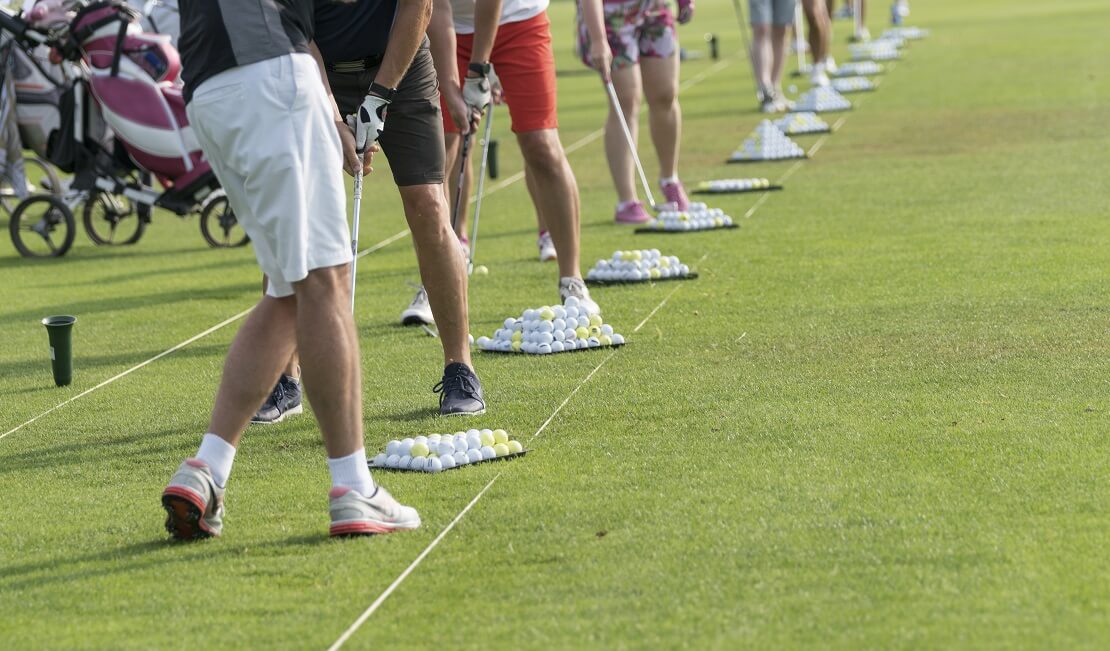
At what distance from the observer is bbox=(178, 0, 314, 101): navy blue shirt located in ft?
13.0

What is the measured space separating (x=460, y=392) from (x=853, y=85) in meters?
12.9

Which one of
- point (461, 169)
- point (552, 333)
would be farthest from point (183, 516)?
point (461, 169)

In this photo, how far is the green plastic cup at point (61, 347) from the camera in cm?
612

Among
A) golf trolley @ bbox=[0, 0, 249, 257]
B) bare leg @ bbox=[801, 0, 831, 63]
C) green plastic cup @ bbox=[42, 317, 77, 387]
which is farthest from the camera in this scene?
bare leg @ bbox=[801, 0, 831, 63]

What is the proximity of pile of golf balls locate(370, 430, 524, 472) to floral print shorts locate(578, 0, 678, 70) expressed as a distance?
5.03 meters

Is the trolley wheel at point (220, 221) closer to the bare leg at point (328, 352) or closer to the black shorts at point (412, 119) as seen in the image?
the black shorts at point (412, 119)

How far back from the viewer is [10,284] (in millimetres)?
9031

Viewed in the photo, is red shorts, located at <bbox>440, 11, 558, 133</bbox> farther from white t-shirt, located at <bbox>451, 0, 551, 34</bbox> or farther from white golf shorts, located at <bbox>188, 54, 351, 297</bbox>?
white golf shorts, located at <bbox>188, 54, 351, 297</bbox>

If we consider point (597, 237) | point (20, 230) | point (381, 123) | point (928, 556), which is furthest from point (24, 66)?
point (928, 556)

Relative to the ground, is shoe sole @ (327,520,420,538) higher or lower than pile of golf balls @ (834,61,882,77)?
higher

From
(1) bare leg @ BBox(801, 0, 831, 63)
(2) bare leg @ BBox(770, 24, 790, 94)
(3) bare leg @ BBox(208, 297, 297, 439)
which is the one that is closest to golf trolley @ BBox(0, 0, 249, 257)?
(3) bare leg @ BBox(208, 297, 297, 439)

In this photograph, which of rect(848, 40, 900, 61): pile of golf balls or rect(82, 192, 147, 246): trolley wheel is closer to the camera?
rect(82, 192, 147, 246): trolley wheel

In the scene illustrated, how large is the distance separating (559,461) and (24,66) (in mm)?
7200

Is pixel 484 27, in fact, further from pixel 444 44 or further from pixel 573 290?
pixel 573 290
